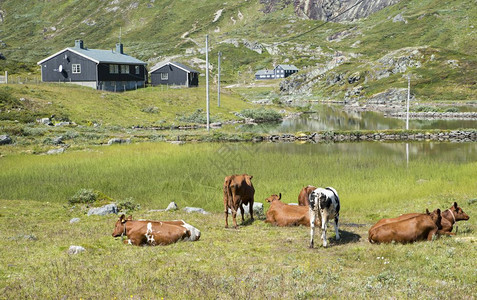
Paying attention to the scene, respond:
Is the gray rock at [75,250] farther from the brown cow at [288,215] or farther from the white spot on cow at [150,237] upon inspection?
the brown cow at [288,215]

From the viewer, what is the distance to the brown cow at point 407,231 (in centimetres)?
1317

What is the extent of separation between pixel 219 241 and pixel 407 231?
5872 mm

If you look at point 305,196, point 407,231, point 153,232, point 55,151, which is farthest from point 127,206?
point 55,151

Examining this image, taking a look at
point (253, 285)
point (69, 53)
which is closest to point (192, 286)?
point (253, 285)

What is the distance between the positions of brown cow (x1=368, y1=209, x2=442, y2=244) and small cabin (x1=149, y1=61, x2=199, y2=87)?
9273 centimetres

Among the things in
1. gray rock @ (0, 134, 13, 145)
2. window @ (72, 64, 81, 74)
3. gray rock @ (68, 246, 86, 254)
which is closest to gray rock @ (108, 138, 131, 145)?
Result: gray rock @ (0, 134, 13, 145)

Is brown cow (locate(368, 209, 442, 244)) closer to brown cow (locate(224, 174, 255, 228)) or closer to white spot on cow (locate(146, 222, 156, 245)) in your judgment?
brown cow (locate(224, 174, 255, 228))

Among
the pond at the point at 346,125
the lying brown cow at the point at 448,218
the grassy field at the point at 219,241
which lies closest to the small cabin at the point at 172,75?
the pond at the point at 346,125

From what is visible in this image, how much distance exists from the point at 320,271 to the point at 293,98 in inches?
5945

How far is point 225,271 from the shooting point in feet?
34.6

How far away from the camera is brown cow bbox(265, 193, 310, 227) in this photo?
1659cm

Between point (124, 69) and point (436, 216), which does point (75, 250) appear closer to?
point (436, 216)

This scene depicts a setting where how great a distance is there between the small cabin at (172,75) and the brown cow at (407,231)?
92.7 metres

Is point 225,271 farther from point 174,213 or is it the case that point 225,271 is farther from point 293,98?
point 293,98
